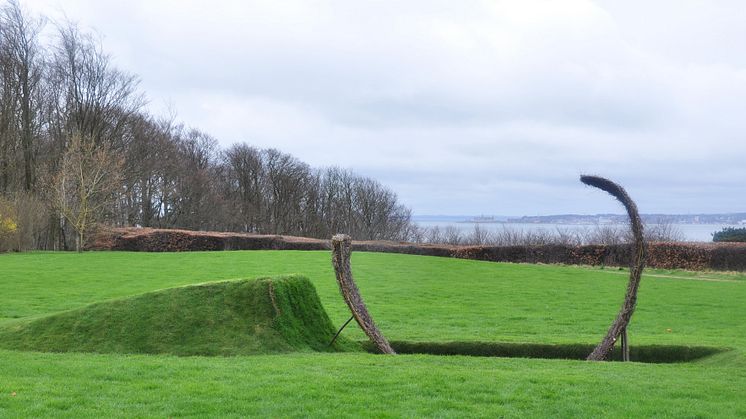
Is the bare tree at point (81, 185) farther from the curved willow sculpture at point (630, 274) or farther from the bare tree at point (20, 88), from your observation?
the curved willow sculpture at point (630, 274)

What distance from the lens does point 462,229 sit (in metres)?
69.6

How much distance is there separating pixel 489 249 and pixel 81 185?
24.8 m

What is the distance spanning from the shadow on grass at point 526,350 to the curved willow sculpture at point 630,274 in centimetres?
78

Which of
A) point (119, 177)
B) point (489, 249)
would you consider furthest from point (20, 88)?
point (489, 249)

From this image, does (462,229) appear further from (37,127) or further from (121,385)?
(121,385)

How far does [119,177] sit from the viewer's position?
1670 inches

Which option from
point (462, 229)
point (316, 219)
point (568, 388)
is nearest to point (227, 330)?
point (568, 388)

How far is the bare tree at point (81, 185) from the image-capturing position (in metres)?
38.7

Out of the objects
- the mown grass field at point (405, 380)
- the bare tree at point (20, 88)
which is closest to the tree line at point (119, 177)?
the bare tree at point (20, 88)

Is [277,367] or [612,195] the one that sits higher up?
[612,195]

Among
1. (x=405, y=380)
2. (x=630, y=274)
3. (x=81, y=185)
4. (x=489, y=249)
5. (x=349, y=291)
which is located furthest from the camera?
(x=489, y=249)

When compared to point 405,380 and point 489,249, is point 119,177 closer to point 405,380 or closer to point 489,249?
point 489,249

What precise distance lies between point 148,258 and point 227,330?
2564 cm

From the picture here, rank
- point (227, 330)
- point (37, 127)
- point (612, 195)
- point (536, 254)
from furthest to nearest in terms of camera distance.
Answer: point (37, 127)
point (536, 254)
point (612, 195)
point (227, 330)
